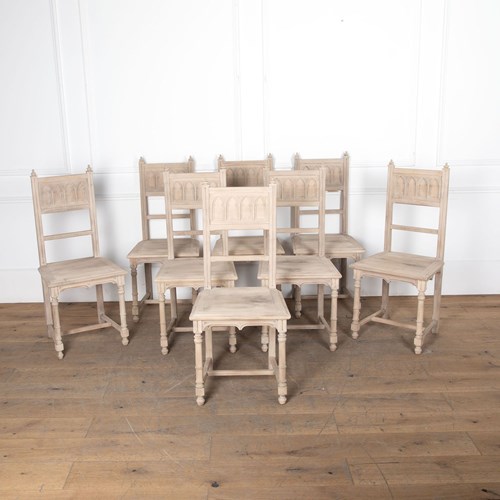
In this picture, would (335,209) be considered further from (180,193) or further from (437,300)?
(180,193)

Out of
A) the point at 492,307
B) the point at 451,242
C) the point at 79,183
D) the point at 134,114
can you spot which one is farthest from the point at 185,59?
the point at 492,307

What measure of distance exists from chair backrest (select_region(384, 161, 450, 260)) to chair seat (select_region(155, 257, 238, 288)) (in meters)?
1.17

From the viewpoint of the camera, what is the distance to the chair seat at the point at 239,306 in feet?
9.61

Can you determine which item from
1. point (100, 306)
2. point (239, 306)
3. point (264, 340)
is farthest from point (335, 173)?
point (100, 306)

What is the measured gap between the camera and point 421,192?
12.8 ft

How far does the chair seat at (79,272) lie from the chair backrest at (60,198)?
16 cm

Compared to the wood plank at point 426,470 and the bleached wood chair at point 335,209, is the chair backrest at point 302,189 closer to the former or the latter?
the bleached wood chair at point 335,209

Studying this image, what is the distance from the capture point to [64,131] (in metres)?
4.45

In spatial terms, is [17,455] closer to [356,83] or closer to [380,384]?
[380,384]

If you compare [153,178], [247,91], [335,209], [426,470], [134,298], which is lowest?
[426,470]

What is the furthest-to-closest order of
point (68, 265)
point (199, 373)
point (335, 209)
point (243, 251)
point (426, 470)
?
point (335, 209) → point (68, 265) → point (243, 251) → point (199, 373) → point (426, 470)

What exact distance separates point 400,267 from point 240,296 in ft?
3.69

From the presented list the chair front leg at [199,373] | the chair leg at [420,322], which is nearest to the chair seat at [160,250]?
the chair front leg at [199,373]

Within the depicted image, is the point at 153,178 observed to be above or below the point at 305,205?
above
